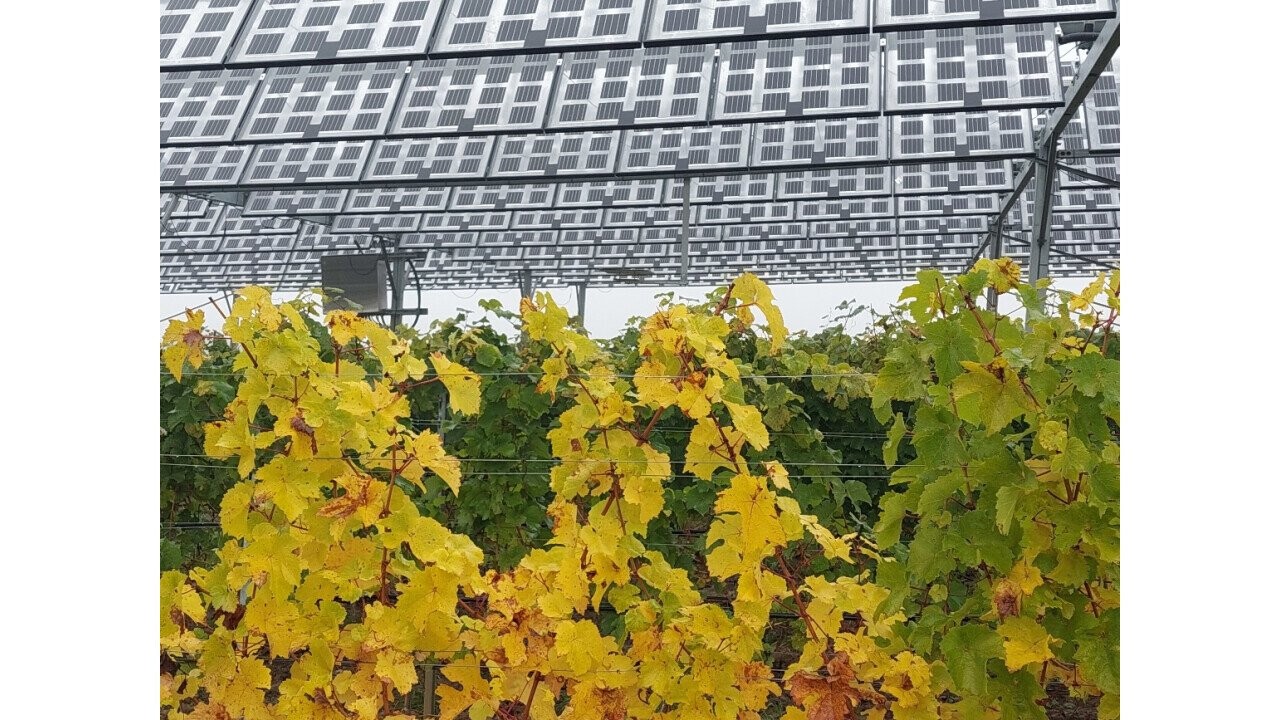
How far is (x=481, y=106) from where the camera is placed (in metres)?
7.07

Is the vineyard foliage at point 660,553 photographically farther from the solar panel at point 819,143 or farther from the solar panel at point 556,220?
the solar panel at point 556,220

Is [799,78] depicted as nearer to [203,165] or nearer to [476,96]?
[476,96]

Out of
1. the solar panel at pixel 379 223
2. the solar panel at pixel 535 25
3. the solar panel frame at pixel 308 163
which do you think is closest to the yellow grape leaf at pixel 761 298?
the solar panel at pixel 535 25

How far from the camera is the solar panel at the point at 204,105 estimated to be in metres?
6.93

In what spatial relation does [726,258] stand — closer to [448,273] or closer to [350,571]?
[448,273]

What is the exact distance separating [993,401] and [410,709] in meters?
2.11

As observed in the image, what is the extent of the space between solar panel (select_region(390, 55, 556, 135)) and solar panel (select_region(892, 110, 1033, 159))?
273cm

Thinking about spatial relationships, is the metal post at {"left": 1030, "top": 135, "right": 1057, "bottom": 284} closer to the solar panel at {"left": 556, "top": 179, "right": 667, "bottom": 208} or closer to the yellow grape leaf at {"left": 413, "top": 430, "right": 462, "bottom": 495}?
the solar panel at {"left": 556, "top": 179, "right": 667, "bottom": 208}

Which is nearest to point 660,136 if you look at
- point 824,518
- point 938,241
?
point 824,518

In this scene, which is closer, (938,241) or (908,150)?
(908,150)

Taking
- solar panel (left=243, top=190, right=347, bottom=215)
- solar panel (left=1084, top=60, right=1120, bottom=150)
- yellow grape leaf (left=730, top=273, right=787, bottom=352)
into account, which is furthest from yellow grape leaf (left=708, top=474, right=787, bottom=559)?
solar panel (left=243, top=190, right=347, bottom=215)

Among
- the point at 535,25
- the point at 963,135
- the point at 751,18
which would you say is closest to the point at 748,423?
the point at 751,18

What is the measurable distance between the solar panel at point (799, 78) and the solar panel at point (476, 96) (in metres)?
1.31

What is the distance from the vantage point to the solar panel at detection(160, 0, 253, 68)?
16.8ft
